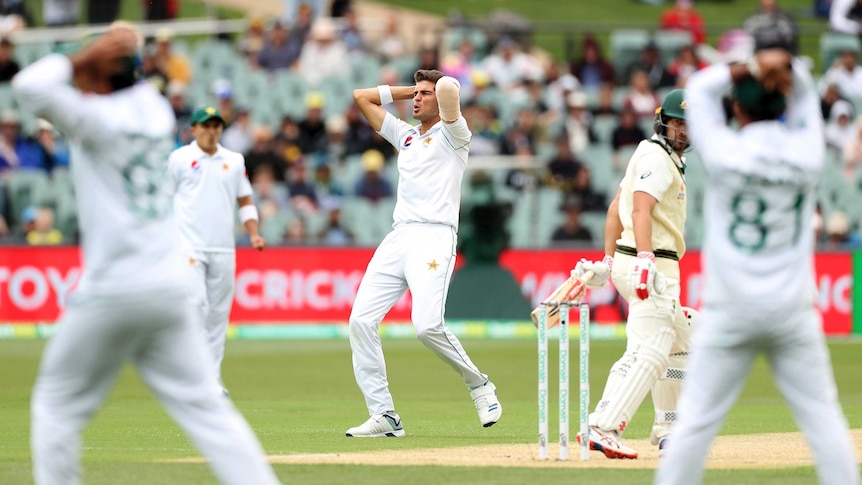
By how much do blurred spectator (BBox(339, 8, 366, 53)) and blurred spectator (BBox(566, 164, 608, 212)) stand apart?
5.25 m

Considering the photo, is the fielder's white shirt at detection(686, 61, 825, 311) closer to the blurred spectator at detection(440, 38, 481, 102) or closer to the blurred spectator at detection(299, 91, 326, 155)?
the blurred spectator at detection(299, 91, 326, 155)

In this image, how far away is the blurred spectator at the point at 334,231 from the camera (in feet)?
69.2

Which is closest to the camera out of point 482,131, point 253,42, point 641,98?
point 482,131

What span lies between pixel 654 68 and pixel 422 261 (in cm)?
1595

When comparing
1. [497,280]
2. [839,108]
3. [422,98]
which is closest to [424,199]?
[422,98]

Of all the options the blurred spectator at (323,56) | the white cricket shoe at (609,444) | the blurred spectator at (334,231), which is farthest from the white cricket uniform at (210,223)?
the blurred spectator at (323,56)

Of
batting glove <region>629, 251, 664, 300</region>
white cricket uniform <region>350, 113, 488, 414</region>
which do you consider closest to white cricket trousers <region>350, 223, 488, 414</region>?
white cricket uniform <region>350, 113, 488, 414</region>

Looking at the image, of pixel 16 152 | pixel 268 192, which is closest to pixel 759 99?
pixel 268 192

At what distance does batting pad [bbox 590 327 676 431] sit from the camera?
28.3 feet

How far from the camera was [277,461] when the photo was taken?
335 inches

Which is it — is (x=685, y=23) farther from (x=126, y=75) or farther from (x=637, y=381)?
(x=126, y=75)

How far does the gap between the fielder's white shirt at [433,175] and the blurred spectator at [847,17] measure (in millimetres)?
17689

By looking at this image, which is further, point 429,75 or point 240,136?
point 240,136

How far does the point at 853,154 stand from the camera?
2272 cm
